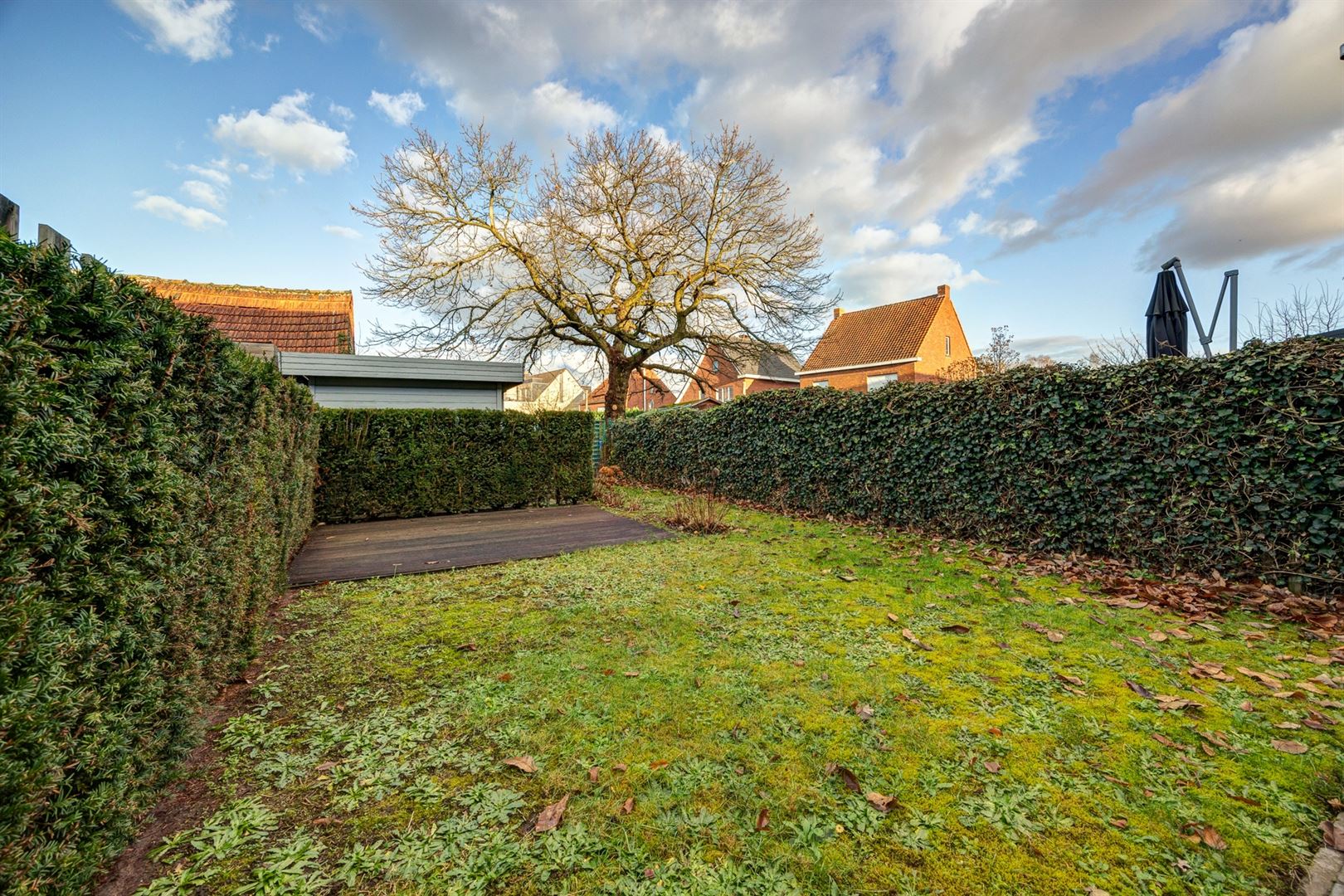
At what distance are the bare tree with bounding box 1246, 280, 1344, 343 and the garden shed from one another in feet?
45.9

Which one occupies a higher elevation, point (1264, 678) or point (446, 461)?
point (446, 461)

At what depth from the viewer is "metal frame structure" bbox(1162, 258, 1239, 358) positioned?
6.17 metres

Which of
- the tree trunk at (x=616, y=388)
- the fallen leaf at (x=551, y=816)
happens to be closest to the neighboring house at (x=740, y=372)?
the tree trunk at (x=616, y=388)

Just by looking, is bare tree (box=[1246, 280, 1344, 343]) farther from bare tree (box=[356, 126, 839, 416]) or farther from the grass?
bare tree (box=[356, 126, 839, 416])

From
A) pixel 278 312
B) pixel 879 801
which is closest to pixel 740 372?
pixel 278 312

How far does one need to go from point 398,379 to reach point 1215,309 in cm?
1462

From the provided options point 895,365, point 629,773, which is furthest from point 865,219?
point 629,773

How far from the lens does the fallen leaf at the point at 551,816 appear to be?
1880 millimetres

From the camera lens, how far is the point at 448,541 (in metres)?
7.21

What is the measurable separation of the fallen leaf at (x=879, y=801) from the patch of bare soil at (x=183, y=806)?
2477 mm

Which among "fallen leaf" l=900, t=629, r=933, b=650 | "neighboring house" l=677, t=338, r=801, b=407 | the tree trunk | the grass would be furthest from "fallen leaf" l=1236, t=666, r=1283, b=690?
the tree trunk

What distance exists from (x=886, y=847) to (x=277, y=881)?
6.67 feet

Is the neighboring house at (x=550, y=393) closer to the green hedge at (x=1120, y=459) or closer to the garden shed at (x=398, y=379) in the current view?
the garden shed at (x=398, y=379)

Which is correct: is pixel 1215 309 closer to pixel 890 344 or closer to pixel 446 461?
pixel 446 461
